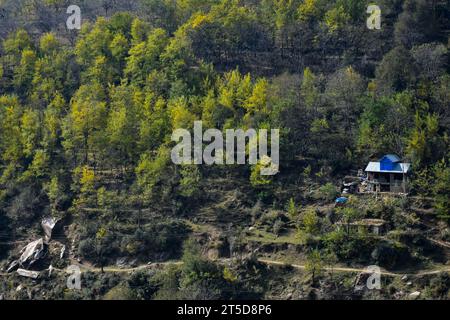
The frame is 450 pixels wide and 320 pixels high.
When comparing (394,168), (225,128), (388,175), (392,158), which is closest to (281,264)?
(388,175)

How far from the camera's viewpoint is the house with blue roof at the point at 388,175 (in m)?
37.6

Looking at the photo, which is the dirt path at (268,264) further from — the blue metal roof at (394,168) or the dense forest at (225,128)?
the blue metal roof at (394,168)

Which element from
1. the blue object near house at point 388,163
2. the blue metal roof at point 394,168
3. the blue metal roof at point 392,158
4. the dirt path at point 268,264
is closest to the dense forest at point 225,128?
the dirt path at point 268,264

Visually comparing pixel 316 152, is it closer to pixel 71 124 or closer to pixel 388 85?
pixel 388 85

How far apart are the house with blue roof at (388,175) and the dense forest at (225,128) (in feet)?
2.22

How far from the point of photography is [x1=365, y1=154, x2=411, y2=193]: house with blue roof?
3756cm

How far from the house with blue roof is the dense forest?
677mm

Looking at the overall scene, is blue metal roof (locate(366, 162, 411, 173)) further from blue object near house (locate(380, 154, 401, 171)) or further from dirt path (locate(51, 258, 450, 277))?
dirt path (locate(51, 258, 450, 277))

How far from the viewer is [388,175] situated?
37.8 metres

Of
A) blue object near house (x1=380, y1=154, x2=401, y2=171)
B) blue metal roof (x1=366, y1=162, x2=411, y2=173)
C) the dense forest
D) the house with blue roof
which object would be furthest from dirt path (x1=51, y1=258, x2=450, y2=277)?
blue object near house (x1=380, y1=154, x2=401, y2=171)

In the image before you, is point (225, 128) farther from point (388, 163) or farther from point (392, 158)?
point (392, 158)

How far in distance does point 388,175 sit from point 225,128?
954 cm

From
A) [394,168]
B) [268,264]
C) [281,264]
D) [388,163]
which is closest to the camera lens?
[281,264]
